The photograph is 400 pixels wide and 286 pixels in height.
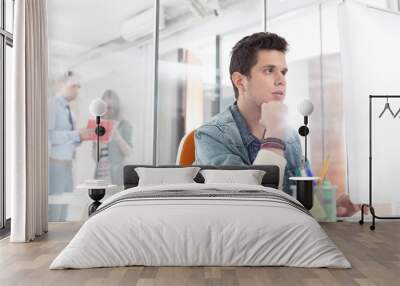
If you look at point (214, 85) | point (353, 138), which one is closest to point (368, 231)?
point (353, 138)

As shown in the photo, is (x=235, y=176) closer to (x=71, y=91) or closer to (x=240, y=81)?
(x=240, y=81)

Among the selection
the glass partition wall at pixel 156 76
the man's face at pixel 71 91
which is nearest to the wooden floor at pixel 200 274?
the glass partition wall at pixel 156 76

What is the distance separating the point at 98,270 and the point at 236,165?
3110mm

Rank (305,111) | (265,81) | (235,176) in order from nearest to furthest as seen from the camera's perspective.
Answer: (235,176), (305,111), (265,81)

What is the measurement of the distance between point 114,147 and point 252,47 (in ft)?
7.17

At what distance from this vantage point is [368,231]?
6145 mm

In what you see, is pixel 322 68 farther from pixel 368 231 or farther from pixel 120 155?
pixel 120 155

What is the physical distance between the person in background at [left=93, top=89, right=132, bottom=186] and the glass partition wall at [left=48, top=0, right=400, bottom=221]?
0.5 inches

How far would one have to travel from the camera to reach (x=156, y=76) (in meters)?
7.05

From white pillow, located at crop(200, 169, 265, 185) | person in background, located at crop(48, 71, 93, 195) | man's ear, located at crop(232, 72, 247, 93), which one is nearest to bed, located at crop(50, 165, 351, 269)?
white pillow, located at crop(200, 169, 265, 185)

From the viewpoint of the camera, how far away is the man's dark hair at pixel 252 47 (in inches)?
276

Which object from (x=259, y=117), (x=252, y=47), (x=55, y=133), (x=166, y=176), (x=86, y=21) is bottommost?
(x=166, y=176)

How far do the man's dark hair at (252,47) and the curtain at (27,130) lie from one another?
8.10 feet

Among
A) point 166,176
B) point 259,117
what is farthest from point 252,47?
point 166,176
